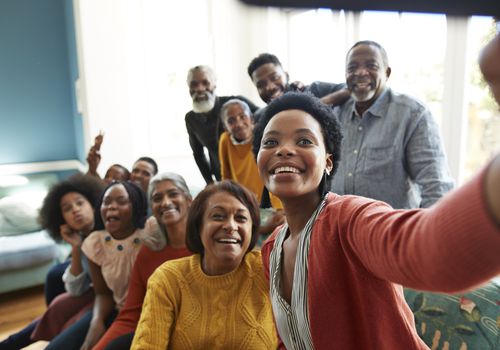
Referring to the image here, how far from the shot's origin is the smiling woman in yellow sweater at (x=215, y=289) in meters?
1.16

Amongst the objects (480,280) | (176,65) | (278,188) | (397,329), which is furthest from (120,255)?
(176,65)

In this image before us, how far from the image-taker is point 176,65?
14.5 feet

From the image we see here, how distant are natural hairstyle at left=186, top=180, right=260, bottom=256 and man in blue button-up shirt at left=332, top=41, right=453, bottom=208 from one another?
0.58 metres

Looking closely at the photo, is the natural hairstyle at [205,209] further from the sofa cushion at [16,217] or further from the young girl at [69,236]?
the sofa cushion at [16,217]

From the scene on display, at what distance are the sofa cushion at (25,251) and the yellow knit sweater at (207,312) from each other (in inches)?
86.1

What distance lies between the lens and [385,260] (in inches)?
18.7

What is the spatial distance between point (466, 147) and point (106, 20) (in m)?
3.37

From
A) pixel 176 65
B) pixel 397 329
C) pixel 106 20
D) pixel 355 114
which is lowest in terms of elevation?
pixel 397 329

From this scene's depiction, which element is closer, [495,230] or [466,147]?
[495,230]

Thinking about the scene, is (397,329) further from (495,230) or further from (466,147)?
(466,147)

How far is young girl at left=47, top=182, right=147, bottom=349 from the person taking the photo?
1699 mm

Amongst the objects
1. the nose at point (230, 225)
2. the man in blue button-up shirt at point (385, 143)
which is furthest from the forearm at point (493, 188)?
the man in blue button-up shirt at point (385, 143)

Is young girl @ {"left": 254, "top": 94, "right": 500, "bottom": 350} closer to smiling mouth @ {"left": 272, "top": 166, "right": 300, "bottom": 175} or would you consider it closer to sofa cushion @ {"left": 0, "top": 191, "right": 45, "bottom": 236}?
smiling mouth @ {"left": 272, "top": 166, "right": 300, "bottom": 175}

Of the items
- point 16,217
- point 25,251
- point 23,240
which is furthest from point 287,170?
point 16,217
